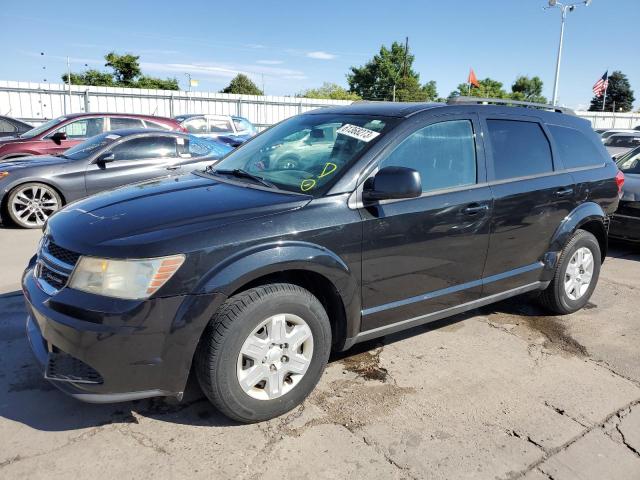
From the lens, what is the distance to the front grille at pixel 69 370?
248 centimetres

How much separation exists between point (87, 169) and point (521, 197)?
631cm

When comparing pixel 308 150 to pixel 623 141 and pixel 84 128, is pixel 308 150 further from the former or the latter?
pixel 623 141

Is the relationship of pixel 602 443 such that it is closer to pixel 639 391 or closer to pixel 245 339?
pixel 639 391

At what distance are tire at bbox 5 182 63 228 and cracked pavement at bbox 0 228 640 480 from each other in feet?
13.1

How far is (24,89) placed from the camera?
21.2 meters

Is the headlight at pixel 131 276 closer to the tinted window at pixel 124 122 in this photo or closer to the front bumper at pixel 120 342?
the front bumper at pixel 120 342

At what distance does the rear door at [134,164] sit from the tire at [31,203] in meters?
0.52

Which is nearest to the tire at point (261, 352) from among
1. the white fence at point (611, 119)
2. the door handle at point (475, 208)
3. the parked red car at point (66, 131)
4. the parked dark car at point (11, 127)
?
the door handle at point (475, 208)

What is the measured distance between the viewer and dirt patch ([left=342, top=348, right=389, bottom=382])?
345cm

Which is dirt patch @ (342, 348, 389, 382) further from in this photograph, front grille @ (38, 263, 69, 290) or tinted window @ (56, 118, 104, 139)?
tinted window @ (56, 118, 104, 139)

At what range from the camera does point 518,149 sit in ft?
13.1

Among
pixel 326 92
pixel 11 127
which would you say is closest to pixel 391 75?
pixel 326 92

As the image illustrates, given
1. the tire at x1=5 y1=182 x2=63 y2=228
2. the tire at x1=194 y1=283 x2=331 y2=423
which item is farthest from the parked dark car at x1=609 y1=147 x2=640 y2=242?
the tire at x1=5 y1=182 x2=63 y2=228

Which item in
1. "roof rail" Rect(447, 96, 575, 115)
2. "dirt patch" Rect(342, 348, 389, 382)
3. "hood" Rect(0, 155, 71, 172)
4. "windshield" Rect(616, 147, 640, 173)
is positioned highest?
"roof rail" Rect(447, 96, 575, 115)
